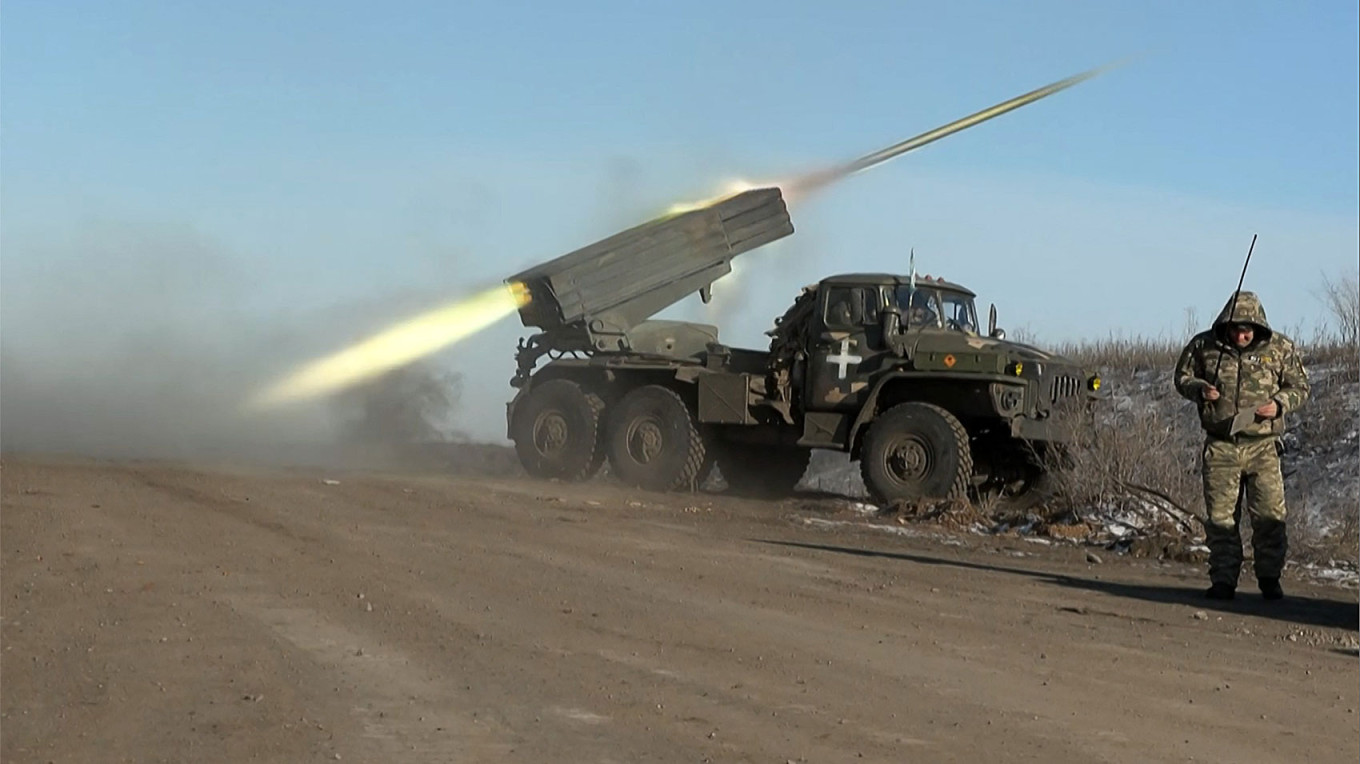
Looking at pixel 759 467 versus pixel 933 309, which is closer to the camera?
pixel 933 309

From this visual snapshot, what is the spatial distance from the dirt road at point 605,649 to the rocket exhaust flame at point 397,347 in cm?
806

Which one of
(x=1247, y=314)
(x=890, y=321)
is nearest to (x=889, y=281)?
(x=890, y=321)

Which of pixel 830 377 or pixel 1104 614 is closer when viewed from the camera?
pixel 1104 614

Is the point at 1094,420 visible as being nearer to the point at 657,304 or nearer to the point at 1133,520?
the point at 1133,520

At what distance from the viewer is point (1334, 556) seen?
12875mm

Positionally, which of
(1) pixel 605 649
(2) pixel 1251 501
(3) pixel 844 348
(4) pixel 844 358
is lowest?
(1) pixel 605 649

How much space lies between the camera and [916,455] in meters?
16.6

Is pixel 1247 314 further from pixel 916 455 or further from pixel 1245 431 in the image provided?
pixel 916 455

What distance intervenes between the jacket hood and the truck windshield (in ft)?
23.5

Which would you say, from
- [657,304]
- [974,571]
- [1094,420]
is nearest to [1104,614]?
[974,571]

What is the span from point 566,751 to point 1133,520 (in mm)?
10620

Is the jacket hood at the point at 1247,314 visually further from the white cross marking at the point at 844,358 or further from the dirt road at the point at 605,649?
the white cross marking at the point at 844,358

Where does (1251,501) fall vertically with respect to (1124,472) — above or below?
below

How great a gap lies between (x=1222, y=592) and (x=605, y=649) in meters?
4.63
